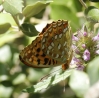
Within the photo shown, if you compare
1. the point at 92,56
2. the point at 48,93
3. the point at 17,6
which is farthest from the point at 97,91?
the point at 17,6

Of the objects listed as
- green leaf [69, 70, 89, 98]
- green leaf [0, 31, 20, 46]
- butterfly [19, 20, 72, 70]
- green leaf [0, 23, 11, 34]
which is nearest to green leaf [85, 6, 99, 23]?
butterfly [19, 20, 72, 70]

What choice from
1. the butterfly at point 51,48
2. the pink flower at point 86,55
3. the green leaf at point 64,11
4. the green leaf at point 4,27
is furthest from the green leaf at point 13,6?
the green leaf at point 64,11

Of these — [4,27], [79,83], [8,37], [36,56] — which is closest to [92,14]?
[36,56]

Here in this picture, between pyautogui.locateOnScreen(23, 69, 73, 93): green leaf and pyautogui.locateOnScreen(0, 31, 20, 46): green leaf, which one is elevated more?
pyautogui.locateOnScreen(23, 69, 73, 93): green leaf

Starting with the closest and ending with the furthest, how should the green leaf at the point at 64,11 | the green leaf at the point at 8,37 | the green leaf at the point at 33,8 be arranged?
1. the green leaf at the point at 33,8
2. the green leaf at the point at 64,11
3. the green leaf at the point at 8,37

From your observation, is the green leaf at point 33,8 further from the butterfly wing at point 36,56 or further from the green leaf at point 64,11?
the green leaf at point 64,11

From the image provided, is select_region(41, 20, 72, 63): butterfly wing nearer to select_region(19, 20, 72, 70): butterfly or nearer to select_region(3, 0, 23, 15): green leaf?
select_region(19, 20, 72, 70): butterfly

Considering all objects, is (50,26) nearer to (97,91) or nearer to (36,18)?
(36,18)
